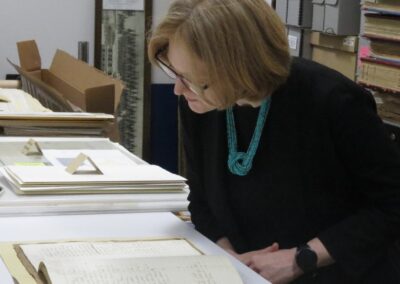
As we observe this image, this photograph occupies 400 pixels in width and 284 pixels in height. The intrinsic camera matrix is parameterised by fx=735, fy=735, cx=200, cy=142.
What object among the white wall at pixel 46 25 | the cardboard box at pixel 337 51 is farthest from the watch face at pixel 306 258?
the white wall at pixel 46 25

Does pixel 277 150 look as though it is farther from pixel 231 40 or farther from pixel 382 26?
pixel 382 26

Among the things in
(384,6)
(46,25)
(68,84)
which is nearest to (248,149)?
(384,6)

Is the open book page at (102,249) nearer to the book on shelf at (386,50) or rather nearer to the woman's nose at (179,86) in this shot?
the woman's nose at (179,86)

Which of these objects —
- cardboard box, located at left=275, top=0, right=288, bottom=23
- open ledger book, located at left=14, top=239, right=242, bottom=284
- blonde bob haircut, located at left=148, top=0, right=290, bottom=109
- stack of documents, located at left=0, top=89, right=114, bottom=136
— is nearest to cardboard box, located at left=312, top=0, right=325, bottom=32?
cardboard box, located at left=275, top=0, right=288, bottom=23

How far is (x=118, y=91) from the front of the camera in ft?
7.74

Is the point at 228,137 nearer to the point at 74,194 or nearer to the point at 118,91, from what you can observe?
the point at 74,194

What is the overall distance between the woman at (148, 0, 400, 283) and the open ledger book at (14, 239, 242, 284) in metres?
0.18

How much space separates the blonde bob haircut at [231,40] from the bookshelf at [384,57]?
40.7 inches

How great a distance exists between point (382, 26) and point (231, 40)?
1184mm

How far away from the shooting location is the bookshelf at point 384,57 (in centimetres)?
222

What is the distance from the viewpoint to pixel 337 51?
2.80 meters

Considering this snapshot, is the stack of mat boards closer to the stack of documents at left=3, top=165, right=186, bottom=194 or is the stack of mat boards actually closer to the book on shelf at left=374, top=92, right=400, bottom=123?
the stack of documents at left=3, top=165, right=186, bottom=194

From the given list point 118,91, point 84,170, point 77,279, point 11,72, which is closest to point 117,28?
point 11,72

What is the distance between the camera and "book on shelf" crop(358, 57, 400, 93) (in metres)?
2.25
